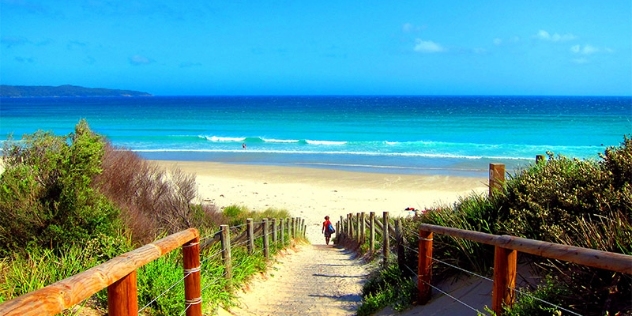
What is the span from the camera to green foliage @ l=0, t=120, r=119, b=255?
6.77m

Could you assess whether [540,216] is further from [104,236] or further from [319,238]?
[319,238]

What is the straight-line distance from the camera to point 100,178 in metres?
9.09

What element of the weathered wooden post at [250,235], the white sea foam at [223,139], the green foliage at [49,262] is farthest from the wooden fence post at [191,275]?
the white sea foam at [223,139]

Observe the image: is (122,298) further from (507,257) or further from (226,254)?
(226,254)

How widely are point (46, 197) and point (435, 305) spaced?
5.13 meters

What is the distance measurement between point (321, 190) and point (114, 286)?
75.2 ft

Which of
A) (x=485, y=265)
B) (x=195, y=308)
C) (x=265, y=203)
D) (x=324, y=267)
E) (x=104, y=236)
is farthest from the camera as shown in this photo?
(x=265, y=203)

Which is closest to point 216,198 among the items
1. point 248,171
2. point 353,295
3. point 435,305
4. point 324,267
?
point 248,171

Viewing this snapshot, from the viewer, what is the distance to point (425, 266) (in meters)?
5.77

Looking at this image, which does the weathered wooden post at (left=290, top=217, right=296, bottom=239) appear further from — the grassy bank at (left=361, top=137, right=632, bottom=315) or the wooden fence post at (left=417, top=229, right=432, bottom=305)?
A: the wooden fence post at (left=417, top=229, right=432, bottom=305)

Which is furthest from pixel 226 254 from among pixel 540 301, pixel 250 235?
pixel 540 301

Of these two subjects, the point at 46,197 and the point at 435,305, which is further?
the point at 46,197

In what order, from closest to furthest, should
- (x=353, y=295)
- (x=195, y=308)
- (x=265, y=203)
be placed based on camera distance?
(x=195, y=308) < (x=353, y=295) < (x=265, y=203)

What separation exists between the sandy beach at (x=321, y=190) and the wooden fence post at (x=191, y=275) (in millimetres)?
13943
